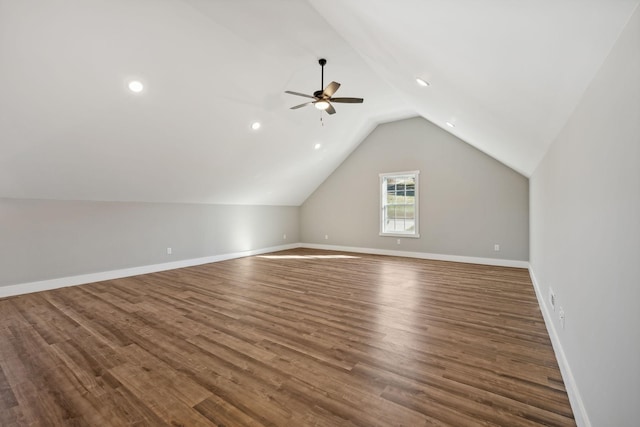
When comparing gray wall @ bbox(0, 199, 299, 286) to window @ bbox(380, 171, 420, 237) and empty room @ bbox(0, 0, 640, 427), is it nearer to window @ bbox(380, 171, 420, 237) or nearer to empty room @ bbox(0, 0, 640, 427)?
empty room @ bbox(0, 0, 640, 427)

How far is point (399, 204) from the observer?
23.4 feet

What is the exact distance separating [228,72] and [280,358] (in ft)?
10.9

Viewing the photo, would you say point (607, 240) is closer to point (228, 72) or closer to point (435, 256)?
point (228, 72)

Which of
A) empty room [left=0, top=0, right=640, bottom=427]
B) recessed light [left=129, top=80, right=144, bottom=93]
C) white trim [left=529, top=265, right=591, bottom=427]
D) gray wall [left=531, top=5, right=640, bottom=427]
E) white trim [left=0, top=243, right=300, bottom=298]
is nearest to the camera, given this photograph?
gray wall [left=531, top=5, right=640, bottom=427]

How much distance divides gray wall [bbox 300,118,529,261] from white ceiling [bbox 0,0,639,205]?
202 centimetres

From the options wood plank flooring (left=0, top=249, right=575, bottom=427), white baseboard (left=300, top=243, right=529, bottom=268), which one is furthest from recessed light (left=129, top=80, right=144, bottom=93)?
white baseboard (left=300, top=243, right=529, bottom=268)

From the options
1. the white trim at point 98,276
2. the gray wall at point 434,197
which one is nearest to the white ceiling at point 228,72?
the white trim at point 98,276

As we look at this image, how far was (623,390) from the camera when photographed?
957mm

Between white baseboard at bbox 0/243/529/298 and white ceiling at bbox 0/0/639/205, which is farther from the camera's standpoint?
white baseboard at bbox 0/243/529/298

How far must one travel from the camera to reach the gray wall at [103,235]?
403 cm

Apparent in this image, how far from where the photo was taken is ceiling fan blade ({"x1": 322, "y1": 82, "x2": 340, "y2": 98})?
3.45 m

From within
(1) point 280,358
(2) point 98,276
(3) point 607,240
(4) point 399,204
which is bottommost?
(1) point 280,358

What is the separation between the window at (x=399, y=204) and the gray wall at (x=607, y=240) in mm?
4985

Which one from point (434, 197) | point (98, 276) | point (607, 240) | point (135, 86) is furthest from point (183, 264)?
point (607, 240)
